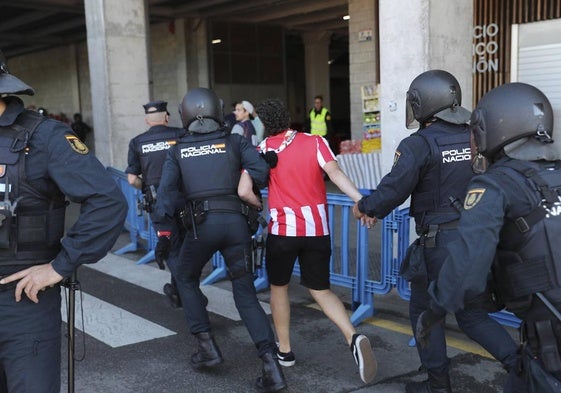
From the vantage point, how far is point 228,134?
13.2ft

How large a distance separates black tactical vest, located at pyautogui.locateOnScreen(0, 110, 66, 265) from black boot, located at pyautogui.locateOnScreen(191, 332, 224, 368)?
1.81m

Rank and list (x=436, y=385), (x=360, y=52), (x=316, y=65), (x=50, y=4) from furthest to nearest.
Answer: (x=316, y=65)
(x=50, y=4)
(x=360, y=52)
(x=436, y=385)

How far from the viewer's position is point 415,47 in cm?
564

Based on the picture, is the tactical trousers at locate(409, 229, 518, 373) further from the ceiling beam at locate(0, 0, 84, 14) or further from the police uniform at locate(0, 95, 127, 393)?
the ceiling beam at locate(0, 0, 84, 14)

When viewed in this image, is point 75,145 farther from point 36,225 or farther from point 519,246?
point 519,246

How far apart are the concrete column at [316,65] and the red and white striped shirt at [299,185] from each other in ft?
56.2

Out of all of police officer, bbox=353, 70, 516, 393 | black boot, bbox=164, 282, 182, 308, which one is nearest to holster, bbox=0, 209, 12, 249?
police officer, bbox=353, 70, 516, 393

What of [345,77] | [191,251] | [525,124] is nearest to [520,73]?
[191,251]

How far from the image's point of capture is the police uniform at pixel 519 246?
6.68 ft

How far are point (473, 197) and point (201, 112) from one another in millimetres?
2329

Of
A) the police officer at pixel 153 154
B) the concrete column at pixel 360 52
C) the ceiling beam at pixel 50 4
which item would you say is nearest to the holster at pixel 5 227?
the police officer at pixel 153 154

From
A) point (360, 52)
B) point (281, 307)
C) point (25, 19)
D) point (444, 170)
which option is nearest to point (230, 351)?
point (281, 307)

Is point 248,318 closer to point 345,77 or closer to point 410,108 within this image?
point 410,108

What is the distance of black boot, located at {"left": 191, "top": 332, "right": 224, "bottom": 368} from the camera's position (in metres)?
4.05
